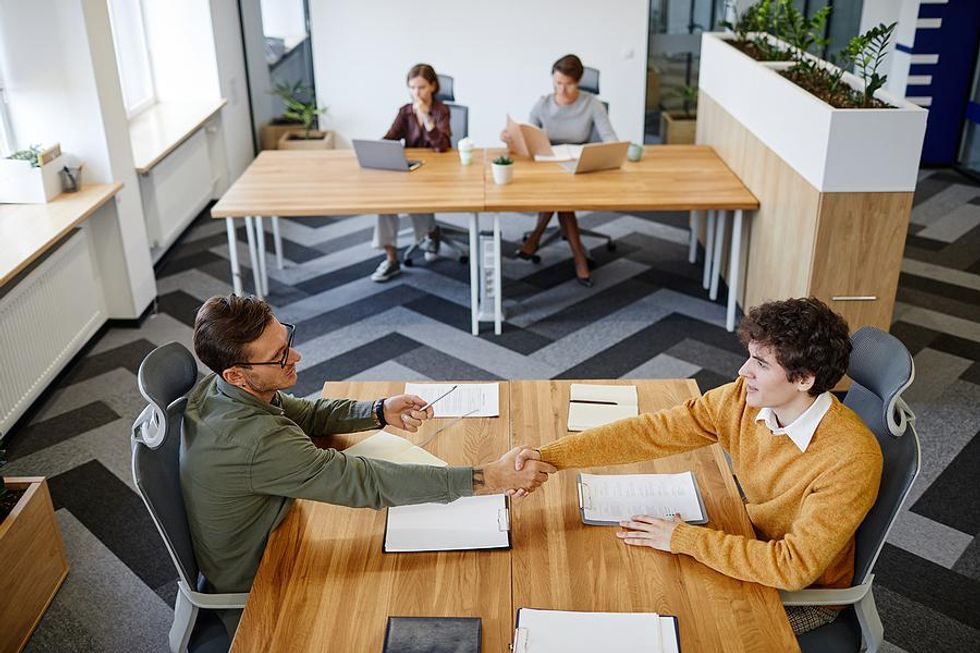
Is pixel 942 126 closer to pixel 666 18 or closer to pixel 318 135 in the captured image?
pixel 666 18

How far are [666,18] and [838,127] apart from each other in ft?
14.1

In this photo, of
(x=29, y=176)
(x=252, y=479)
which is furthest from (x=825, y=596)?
(x=29, y=176)

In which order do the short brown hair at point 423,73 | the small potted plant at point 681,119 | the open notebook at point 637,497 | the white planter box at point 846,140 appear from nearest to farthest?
the open notebook at point 637,497 < the white planter box at point 846,140 < the short brown hair at point 423,73 < the small potted plant at point 681,119

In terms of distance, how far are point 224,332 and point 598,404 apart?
1.11 metres

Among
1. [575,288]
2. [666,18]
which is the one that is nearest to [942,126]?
[666,18]

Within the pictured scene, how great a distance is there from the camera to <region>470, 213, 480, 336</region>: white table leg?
15.7 feet

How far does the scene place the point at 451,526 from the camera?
2.14m

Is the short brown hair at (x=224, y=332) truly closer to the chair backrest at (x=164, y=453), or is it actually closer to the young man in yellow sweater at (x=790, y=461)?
the chair backrest at (x=164, y=453)

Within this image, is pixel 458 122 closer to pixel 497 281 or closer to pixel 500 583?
pixel 497 281

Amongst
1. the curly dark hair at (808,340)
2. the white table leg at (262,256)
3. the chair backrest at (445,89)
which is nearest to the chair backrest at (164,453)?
the curly dark hair at (808,340)

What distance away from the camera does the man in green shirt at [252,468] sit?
207 cm

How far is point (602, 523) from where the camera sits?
7.06 feet

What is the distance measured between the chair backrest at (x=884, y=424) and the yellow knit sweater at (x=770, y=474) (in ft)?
0.19

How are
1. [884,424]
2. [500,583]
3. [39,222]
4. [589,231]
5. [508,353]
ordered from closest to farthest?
[500,583]
[884,424]
[39,222]
[508,353]
[589,231]
